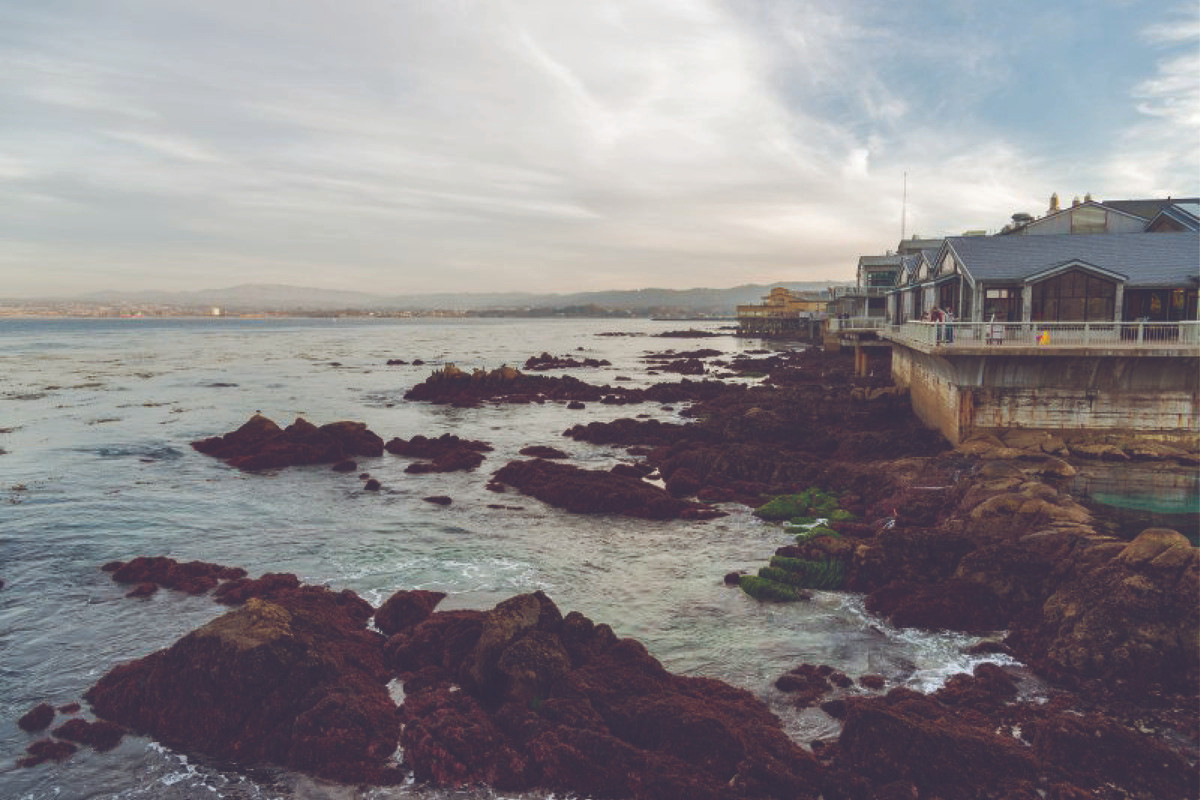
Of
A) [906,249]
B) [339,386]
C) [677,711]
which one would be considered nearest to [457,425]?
[339,386]

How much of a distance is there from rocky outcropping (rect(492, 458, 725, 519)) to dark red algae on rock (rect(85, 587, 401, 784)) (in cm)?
1032

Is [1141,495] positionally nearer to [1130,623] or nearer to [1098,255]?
[1130,623]

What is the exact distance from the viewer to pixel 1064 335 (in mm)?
23109

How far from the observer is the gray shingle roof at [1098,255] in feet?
82.2

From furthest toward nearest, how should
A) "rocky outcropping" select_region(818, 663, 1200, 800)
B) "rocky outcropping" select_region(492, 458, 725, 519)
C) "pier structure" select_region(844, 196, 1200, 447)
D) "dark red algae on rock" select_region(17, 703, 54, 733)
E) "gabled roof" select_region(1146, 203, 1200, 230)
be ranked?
1. "gabled roof" select_region(1146, 203, 1200, 230)
2. "pier structure" select_region(844, 196, 1200, 447)
3. "rocky outcropping" select_region(492, 458, 725, 519)
4. "dark red algae on rock" select_region(17, 703, 54, 733)
5. "rocky outcropping" select_region(818, 663, 1200, 800)

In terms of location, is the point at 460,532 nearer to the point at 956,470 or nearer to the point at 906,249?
the point at 956,470

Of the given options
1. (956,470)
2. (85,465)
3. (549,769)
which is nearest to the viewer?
(549,769)

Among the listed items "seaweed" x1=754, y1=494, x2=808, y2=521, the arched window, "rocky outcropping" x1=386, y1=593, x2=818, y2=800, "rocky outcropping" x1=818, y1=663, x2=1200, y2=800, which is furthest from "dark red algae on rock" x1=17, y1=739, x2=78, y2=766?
the arched window

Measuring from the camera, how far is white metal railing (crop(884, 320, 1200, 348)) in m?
22.1

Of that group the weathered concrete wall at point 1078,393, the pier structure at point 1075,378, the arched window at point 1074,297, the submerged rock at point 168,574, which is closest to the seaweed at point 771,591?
the submerged rock at point 168,574

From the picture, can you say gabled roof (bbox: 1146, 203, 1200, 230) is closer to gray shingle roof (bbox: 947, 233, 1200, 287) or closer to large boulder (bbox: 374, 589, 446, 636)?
gray shingle roof (bbox: 947, 233, 1200, 287)

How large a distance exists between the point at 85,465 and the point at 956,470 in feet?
99.3

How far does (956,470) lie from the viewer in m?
21.5

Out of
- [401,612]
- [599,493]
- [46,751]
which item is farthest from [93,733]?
[599,493]
